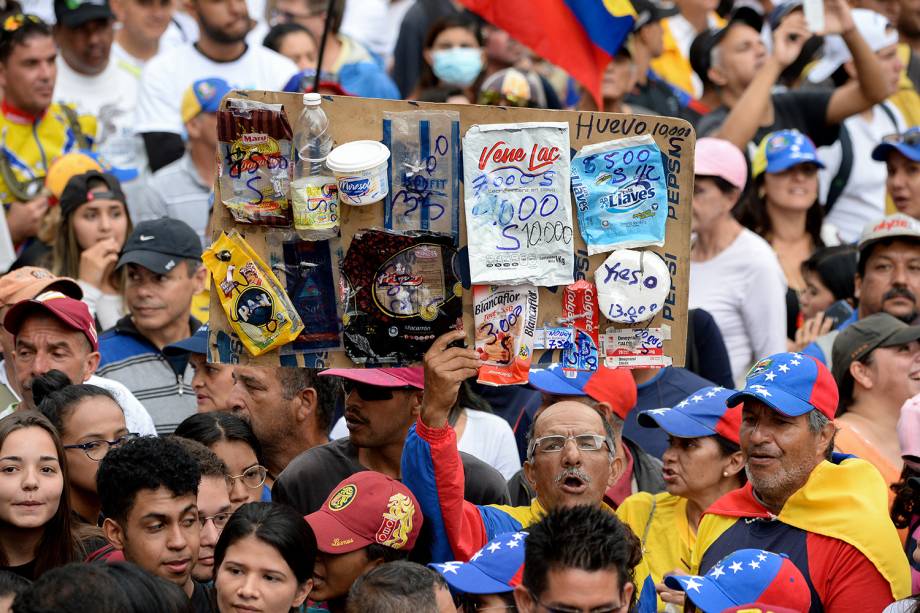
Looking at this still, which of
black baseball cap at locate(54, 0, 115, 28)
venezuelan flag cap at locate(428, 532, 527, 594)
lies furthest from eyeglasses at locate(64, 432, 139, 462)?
black baseball cap at locate(54, 0, 115, 28)

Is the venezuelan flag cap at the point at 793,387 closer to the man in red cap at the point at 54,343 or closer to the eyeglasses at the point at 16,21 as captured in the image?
the man in red cap at the point at 54,343

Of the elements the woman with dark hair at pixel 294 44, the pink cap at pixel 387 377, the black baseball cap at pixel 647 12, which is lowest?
the pink cap at pixel 387 377

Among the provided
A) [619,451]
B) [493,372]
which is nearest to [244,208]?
[493,372]

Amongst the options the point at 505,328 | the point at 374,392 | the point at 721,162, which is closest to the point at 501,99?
the point at 721,162

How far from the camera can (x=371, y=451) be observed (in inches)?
228

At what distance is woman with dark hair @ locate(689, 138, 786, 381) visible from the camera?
26.0ft

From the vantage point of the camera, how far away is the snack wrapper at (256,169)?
4.66m

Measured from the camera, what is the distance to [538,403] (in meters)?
6.97

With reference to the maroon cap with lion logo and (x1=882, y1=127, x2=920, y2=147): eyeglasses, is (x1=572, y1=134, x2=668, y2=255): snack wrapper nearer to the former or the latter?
the maroon cap with lion logo

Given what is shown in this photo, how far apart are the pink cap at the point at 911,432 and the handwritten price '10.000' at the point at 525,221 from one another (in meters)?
1.70

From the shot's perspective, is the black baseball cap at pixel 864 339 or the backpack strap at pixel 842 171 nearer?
the black baseball cap at pixel 864 339

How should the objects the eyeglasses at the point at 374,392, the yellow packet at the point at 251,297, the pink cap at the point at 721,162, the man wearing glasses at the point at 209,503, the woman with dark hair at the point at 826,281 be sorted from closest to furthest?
the yellow packet at the point at 251,297 < the man wearing glasses at the point at 209,503 < the eyeglasses at the point at 374,392 < the pink cap at the point at 721,162 < the woman with dark hair at the point at 826,281

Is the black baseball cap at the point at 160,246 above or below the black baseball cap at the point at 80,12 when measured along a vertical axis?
below

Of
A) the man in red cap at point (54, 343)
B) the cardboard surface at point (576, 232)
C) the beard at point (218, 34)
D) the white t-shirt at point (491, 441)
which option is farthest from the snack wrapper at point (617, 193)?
the beard at point (218, 34)
